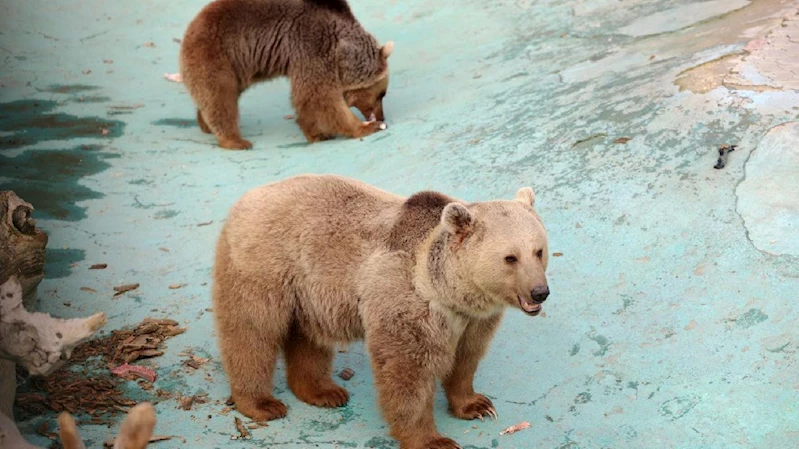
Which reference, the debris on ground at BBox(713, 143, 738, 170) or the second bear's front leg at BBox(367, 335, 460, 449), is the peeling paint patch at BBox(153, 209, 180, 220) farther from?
the debris on ground at BBox(713, 143, 738, 170)

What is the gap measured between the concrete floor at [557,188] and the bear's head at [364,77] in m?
0.29

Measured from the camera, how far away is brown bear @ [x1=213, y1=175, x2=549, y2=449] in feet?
15.0

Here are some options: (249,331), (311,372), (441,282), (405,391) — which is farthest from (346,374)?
(441,282)

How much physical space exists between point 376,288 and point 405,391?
1.83ft

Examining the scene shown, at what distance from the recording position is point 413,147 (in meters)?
8.48

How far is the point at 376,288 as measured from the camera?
15.6 feet

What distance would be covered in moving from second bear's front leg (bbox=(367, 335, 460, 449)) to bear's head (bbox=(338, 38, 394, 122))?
545cm

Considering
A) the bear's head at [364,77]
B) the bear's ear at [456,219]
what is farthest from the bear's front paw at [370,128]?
the bear's ear at [456,219]

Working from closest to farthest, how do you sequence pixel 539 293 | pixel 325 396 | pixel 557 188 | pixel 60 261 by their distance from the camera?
1. pixel 539 293
2. pixel 325 396
3. pixel 60 261
4. pixel 557 188

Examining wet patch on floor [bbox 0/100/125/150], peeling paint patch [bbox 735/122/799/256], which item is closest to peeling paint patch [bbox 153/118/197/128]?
wet patch on floor [bbox 0/100/125/150]

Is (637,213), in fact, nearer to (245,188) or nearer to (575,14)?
(245,188)

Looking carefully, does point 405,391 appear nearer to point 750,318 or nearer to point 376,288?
point 376,288

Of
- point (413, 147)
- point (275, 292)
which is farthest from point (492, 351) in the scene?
point (413, 147)

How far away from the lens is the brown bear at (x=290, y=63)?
9.49 metres
